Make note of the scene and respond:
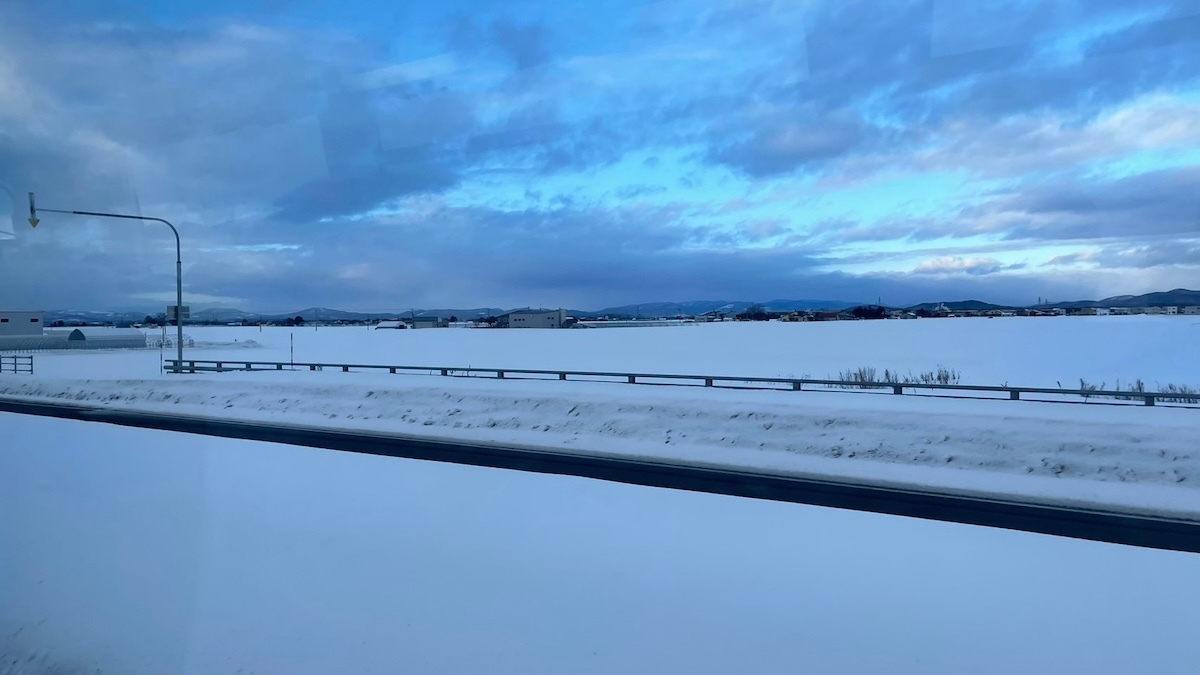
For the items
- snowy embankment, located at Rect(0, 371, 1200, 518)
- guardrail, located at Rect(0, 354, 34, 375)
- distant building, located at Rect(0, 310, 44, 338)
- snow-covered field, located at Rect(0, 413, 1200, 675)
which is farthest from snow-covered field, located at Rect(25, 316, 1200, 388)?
snow-covered field, located at Rect(0, 413, 1200, 675)

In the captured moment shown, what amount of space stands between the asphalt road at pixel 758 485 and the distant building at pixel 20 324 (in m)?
46.2

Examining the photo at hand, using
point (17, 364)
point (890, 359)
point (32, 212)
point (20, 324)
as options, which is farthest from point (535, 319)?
point (32, 212)

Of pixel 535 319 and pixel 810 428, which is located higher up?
pixel 535 319

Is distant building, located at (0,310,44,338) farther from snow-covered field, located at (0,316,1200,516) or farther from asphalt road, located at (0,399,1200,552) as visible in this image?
asphalt road, located at (0,399,1200,552)

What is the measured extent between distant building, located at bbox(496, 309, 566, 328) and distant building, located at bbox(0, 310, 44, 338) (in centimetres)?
7182

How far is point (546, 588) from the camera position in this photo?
6.93 metres

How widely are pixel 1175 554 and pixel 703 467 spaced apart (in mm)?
7405

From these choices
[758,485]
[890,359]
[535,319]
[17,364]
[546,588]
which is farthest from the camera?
[535,319]

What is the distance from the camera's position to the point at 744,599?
22.0ft

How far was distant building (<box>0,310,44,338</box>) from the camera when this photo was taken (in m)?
56.4

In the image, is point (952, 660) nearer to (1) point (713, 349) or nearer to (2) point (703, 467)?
(2) point (703, 467)

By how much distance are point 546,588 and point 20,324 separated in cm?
7026

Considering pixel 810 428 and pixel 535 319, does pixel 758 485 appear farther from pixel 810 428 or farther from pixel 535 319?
pixel 535 319

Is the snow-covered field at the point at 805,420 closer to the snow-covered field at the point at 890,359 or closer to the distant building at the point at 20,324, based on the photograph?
the snow-covered field at the point at 890,359
